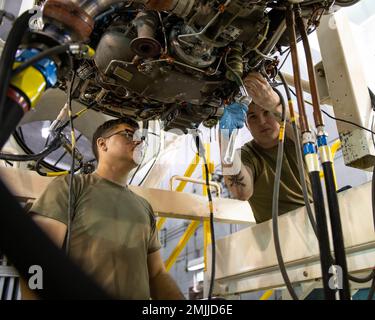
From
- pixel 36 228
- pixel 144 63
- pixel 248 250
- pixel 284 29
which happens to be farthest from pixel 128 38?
pixel 248 250

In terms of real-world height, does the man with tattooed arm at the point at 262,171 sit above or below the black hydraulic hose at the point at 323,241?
above

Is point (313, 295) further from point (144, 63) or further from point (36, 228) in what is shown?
point (36, 228)

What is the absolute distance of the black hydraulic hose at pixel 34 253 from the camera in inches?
13.3

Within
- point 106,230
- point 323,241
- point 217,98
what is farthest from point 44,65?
point 106,230

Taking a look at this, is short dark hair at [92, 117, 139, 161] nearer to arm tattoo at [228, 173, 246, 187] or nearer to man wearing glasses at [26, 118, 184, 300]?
man wearing glasses at [26, 118, 184, 300]

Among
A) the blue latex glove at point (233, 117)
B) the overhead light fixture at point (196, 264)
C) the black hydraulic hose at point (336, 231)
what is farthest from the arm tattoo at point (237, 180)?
the overhead light fixture at point (196, 264)

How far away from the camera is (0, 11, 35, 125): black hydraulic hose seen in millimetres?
396

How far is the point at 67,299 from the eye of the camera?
1.14 feet

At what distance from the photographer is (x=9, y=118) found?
406 mm

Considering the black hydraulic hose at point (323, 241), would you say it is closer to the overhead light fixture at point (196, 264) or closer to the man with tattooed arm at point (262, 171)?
the man with tattooed arm at point (262, 171)

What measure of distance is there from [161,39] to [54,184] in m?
0.67

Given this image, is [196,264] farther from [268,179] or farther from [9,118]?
→ [9,118]

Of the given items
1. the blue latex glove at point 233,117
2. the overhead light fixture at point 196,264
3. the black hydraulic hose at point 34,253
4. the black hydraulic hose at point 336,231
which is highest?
the overhead light fixture at point 196,264

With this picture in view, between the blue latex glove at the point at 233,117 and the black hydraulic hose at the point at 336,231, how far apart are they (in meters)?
0.54
